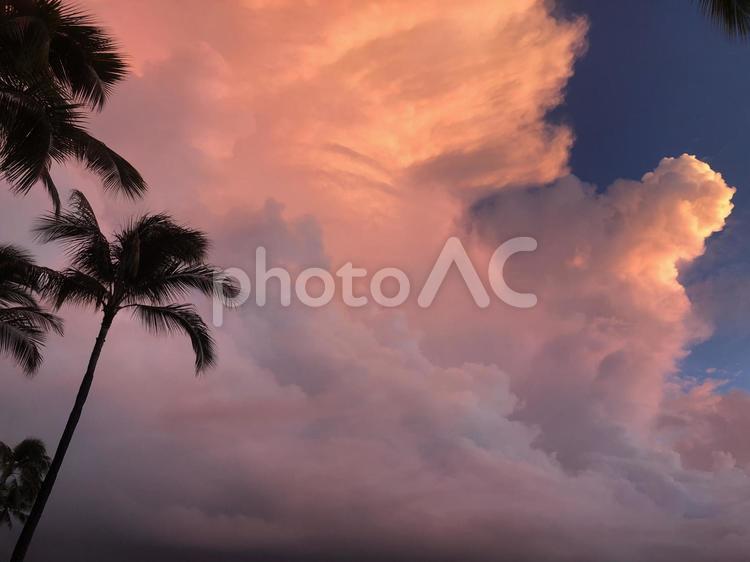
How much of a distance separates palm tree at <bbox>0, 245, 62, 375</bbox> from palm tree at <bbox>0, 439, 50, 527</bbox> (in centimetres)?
2628

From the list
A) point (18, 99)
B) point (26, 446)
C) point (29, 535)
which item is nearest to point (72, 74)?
point (18, 99)

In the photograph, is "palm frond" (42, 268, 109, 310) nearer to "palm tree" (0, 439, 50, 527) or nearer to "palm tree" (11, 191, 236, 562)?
"palm tree" (11, 191, 236, 562)

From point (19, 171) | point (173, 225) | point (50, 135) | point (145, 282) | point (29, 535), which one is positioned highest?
point (173, 225)

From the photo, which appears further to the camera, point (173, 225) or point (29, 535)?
point (173, 225)

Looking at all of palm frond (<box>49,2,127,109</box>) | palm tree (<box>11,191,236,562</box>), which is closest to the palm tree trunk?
palm tree (<box>11,191,236,562</box>)

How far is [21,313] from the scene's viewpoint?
20172 millimetres

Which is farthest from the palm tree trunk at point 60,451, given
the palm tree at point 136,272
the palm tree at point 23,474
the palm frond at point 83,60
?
the palm tree at point 23,474

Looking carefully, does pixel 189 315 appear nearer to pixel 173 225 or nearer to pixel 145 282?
pixel 145 282

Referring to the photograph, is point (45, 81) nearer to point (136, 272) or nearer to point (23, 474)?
point (136, 272)

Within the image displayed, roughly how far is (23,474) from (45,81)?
4109 cm

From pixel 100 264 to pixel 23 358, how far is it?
5415 mm

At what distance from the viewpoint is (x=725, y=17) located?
9.05m

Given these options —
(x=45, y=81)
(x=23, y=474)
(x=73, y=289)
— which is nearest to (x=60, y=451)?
(x=73, y=289)

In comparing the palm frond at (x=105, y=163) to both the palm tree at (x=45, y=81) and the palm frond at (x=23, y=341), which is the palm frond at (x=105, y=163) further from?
the palm frond at (x=23, y=341)
